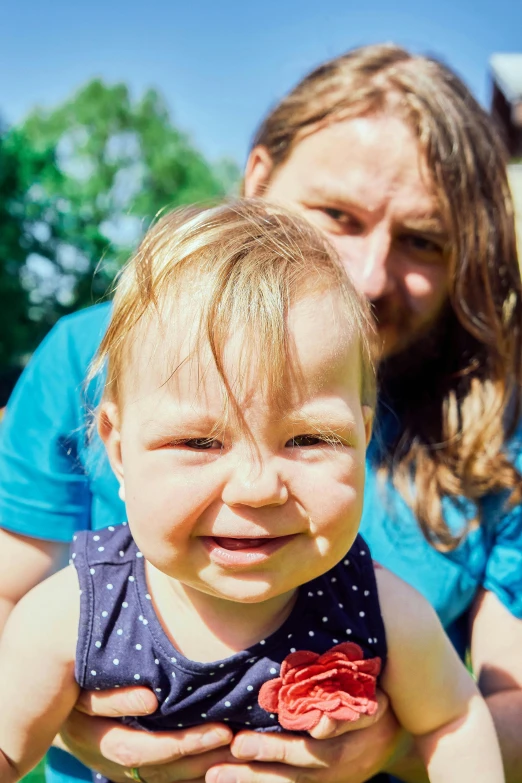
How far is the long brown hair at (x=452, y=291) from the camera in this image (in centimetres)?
228

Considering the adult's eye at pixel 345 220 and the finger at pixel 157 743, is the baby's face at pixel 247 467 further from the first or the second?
the adult's eye at pixel 345 220

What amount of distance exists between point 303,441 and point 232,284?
0.31 meters

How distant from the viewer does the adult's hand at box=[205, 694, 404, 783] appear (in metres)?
1.65

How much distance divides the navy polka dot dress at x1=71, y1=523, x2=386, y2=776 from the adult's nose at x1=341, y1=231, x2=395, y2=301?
0.87 meters

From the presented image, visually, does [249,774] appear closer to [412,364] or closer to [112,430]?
[112,430]

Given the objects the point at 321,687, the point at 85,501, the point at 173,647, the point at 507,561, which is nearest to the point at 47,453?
the point at 85,501

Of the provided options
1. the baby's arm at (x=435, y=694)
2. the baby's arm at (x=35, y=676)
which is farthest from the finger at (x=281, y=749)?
the baby's arm at (x=35, y=676)

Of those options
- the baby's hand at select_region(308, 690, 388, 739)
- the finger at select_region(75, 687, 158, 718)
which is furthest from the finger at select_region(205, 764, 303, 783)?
the finger at select_region(75, 687, 158, 718)

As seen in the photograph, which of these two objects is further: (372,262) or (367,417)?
(372,262)

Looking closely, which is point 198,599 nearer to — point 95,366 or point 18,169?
point 95,366

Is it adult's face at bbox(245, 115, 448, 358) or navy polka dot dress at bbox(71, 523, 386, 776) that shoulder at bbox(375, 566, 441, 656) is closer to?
navy polka dot dress at bbox(71, 523, 386, 776)

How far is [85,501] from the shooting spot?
2131 mm

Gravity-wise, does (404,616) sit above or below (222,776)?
above

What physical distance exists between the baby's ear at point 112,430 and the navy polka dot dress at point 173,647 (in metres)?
0.23
